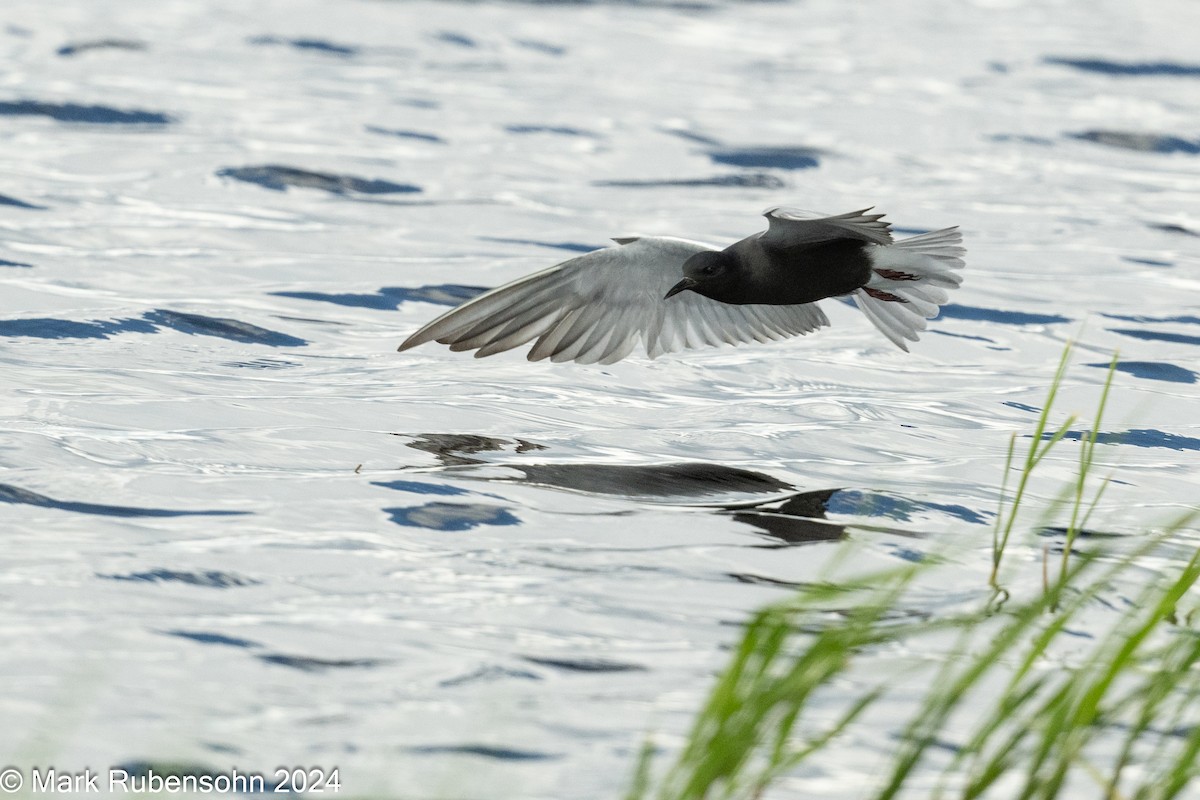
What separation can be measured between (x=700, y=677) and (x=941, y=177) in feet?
37.2

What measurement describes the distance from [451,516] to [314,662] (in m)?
1.56

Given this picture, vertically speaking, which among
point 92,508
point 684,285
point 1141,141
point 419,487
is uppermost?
point 1141,141

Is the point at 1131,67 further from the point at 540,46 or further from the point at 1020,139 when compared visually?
the point at 540,46

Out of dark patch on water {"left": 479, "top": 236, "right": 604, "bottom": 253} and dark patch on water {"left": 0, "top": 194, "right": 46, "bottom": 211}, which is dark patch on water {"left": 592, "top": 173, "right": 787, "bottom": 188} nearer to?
dark patch on water {"left": 479, "top": 236, "right": 604, "bottom": 253}

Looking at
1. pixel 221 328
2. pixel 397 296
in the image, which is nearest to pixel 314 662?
pixel 221 328

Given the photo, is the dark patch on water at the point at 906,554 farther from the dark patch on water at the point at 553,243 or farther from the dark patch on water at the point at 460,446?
the dark patch on water at the point at 553,243

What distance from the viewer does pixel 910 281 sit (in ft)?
26.6

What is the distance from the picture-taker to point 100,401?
7.90 metres

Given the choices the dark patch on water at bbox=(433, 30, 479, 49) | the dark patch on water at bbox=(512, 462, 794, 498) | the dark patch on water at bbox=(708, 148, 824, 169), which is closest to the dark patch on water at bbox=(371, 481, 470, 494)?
the dark patch on water at bbox=(512, 462, 794, 498)

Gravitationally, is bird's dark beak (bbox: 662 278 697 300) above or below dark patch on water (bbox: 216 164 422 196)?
above

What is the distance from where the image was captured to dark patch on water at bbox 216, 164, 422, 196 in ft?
45.5

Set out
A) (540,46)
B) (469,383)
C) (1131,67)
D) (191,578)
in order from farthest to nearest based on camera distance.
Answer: (1131,67) < (540,46) < (469,383) < (191,578)

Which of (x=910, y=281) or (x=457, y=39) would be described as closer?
(x=910, y=281)

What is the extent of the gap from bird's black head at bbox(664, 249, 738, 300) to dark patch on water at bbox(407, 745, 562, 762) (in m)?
3.33
